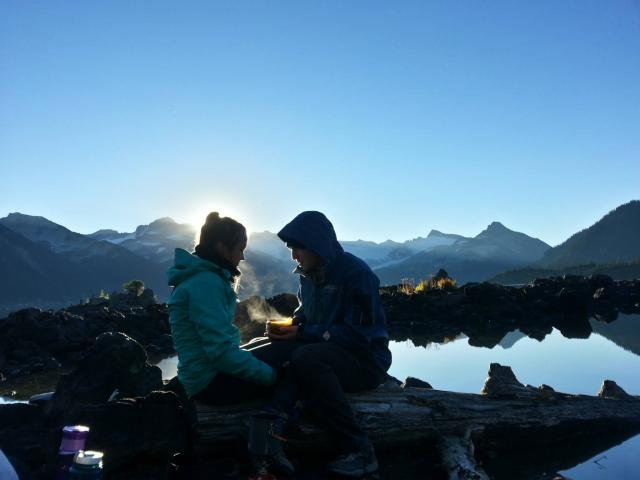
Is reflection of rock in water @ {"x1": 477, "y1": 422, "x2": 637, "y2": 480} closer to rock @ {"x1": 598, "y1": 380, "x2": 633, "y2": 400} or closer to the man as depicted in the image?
rock @ {"x1": 598, "y1": 380, "x2": 633, "y2": 400}

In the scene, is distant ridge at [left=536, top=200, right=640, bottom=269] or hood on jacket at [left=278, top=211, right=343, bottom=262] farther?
distant ridge at [left=536, top=200, right=640, bottom=269]

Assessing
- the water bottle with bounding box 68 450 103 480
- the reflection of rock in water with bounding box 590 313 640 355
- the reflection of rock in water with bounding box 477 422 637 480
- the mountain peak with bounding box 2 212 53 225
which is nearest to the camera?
the water bottle with bounding box 68 450 103 480

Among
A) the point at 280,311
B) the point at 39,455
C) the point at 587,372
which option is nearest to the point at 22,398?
the point at 39,455

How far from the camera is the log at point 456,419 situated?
501 centimetres

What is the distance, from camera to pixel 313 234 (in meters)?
5.25

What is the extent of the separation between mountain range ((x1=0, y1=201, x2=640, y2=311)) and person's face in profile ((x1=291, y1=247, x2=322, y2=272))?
280 ft

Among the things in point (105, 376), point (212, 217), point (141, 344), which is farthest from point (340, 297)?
point (141, 344)

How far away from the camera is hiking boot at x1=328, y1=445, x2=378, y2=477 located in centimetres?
454

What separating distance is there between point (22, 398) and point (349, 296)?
6.42 metres

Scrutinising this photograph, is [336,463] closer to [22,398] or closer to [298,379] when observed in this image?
[298,379]

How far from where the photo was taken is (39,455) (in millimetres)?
4984

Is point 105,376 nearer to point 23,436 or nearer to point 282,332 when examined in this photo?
point 23,436

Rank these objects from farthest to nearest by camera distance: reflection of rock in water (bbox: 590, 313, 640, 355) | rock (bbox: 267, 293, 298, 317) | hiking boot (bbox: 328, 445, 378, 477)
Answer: rock (bbox: 267, 293, 298, 317), reflection of rock in water (bbox: 590, 313, 640, 355), hiking boot (bbox: 328, 445, 378, 477)

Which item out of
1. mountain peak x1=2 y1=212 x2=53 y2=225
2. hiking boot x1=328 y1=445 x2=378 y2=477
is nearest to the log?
hiking boot x1=328 y1=445 x2=378 y2=477
